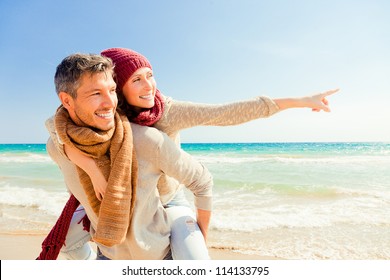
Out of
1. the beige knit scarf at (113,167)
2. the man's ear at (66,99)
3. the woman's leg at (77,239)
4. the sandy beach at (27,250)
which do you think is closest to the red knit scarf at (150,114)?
the beige knit scarf at (113,167)

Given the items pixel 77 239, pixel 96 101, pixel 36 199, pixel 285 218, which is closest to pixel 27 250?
pixel 77 239

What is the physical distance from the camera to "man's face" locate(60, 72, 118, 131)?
1845mm

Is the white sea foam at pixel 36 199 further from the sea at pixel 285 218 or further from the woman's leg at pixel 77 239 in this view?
the woman's leg at pixel 77 239

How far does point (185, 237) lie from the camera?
1.98 m

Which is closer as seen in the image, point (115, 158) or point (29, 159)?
point (115, 158)

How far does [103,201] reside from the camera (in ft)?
6.06

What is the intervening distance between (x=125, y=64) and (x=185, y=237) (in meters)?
1.09

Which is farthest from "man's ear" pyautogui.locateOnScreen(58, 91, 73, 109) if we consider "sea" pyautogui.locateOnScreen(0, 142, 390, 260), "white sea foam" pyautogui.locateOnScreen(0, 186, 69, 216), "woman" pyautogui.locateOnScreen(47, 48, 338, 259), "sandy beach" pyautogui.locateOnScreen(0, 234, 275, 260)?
"white sea foam" pyautogui.locateOnScreen(0, 186, 69, 216)

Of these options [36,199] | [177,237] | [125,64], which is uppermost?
[125,64]

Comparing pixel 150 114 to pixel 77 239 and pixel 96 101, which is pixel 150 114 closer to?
pixel 96 101

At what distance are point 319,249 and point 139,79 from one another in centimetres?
343

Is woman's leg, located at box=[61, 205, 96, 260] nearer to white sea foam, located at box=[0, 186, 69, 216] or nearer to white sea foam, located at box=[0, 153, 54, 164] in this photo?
white sea foam, located at box=[0, 186, 69, 216]

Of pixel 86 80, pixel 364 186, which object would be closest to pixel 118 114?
pixel 86 80

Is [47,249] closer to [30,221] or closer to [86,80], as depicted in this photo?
[86,80]
